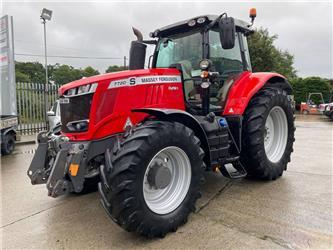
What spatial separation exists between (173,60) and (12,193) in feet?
9.63

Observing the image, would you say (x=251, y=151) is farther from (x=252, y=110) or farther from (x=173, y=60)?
(x=173, y=60)

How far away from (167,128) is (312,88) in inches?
901

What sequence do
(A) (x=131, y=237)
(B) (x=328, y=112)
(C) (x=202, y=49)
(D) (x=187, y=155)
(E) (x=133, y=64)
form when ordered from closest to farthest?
(A) (x=131, y=237)
(D) (x=187, y=155)
(C) (x=202, y=49)
(E) (x=133, y=64)
(B) (x=328, y=112)

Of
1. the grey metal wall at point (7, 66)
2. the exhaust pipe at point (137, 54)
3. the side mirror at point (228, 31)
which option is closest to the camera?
the side mirror at point (228, 31)

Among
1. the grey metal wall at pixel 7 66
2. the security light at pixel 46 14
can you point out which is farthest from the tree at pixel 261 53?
the grey metal wall at pixel 7 66

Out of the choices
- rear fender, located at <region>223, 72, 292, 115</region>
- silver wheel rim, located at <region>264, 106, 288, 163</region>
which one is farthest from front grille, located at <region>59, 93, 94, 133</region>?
silver wheel rim, located at <region>264, 106, 288, 163</region>

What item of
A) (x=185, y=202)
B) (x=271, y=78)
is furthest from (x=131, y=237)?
(x=271, y=78)

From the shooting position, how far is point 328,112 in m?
16.3

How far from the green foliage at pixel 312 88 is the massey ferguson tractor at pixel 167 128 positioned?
20.2 meters

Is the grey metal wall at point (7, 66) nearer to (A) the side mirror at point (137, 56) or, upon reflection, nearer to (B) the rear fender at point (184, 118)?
(A) the side mirror at point (137, 56)

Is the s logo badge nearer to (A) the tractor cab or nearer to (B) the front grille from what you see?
(B) the front grille

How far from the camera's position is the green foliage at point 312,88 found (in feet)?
73.5

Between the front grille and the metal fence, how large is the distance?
28.3 ft

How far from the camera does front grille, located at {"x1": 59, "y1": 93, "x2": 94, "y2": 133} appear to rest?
10.0ft
